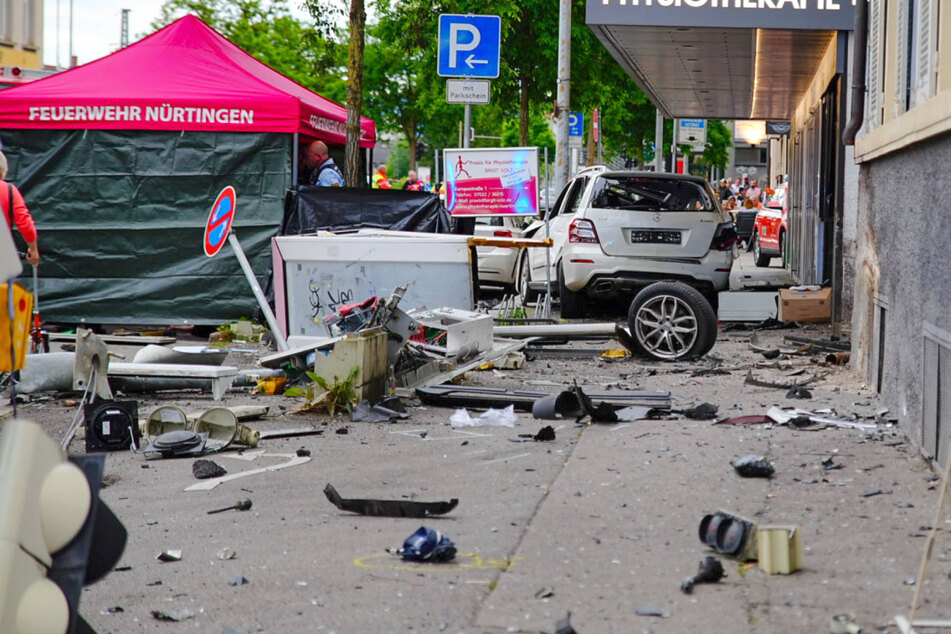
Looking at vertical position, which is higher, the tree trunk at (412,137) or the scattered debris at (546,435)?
the tree trunk at (412,137)

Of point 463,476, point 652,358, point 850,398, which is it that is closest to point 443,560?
point 463,476

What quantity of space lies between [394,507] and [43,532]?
2754 millimetres

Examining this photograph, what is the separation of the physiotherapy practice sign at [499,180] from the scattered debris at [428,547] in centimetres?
1006

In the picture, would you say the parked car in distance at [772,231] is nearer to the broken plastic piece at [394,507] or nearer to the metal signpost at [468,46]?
the metal signpost at [468,46]

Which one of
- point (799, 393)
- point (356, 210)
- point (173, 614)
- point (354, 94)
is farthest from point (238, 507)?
point (354, 94)

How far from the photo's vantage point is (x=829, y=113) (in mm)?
16797

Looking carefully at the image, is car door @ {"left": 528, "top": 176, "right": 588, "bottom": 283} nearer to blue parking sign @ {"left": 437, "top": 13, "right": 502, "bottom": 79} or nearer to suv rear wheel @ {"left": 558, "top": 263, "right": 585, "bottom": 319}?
suv rear wheel @ {"left": 558, "top": 263, "right": 585, "bottom": 319}

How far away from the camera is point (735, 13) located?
41.6 feet

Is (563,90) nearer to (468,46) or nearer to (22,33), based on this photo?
(468,46)

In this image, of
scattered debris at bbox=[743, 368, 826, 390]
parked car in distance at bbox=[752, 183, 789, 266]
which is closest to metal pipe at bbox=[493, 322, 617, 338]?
scattered debris at bbox=[743, 368, 826, 390]

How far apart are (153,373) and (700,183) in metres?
7.83

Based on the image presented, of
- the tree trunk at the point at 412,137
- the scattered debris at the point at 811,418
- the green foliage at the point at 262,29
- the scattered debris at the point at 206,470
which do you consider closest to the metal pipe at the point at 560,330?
the scattered debris at the point at 811,418

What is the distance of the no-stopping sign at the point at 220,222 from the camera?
931 centimetres

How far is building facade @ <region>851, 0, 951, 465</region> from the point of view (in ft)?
20.3
